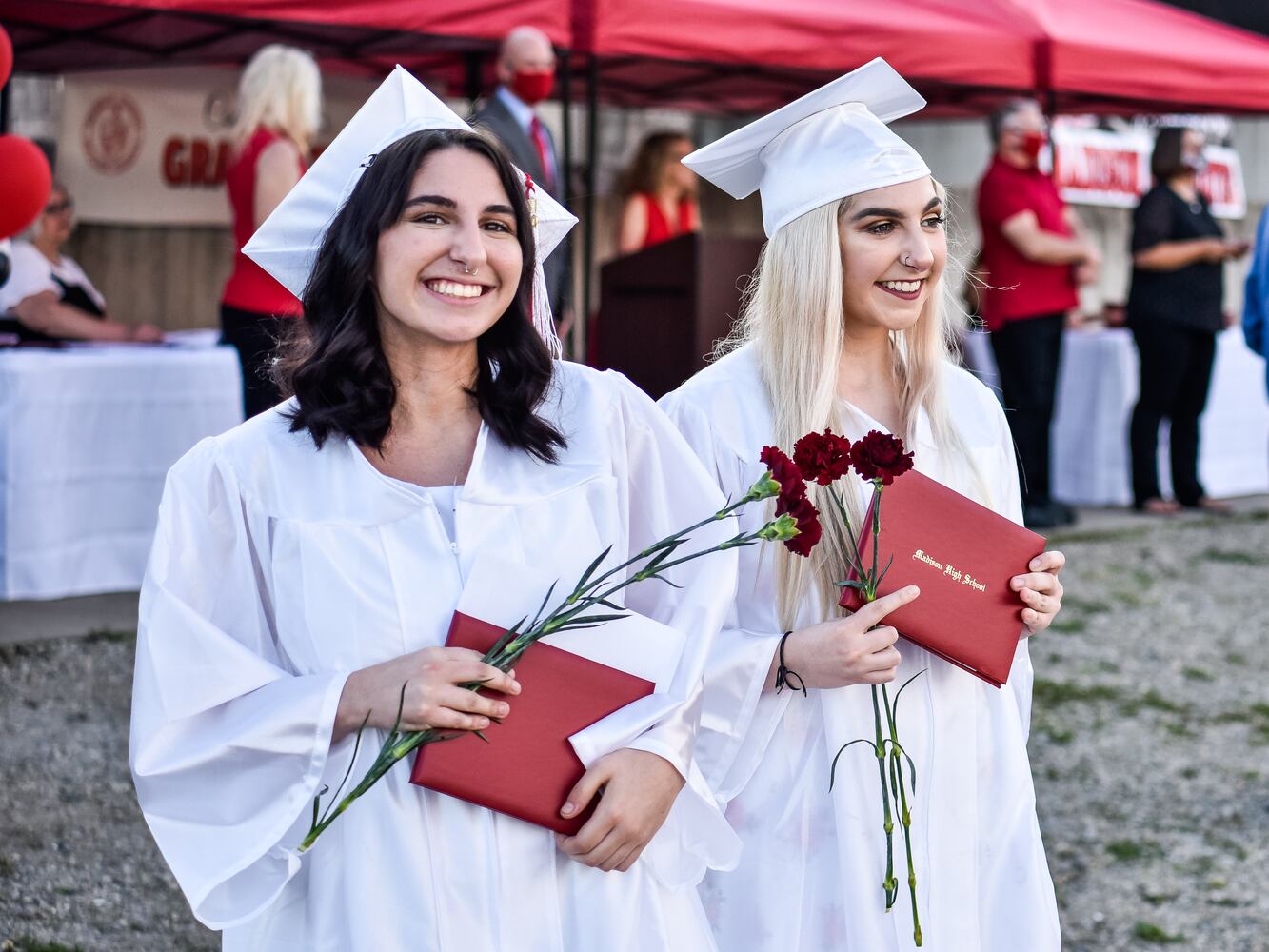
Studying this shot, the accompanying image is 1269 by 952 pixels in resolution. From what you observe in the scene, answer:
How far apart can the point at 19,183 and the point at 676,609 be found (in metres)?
1.85

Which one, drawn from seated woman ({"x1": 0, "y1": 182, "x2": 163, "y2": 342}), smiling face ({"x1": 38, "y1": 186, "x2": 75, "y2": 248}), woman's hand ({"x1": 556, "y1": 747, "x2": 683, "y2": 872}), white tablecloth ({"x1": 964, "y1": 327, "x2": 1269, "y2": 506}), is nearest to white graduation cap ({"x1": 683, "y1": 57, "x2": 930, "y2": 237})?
woman's hand ({"x1": 556, "y1": 747, "x2": 683, "y2": 872})

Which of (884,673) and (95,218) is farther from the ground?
(95,218)

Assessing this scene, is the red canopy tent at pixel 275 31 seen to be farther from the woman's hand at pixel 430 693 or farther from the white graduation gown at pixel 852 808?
the woman's hand at pixel 430 693

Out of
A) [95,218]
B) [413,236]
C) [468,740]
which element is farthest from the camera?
[95,218]

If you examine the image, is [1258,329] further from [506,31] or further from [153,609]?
[153,609]

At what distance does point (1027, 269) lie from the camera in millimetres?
8086

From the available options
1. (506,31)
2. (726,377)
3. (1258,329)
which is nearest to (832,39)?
(506,31)

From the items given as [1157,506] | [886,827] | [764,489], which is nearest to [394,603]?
[764,489]

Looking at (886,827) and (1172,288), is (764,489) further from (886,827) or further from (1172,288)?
(1172,288)

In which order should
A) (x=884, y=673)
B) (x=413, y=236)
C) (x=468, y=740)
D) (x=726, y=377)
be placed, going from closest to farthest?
(x=468, y=740) < (x=413, y=236) < (x=884, y=673) < (x=726, y=377)

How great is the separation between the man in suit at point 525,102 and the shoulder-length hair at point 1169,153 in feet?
12.5

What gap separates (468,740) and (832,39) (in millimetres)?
6540

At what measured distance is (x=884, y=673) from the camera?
233 centimetres

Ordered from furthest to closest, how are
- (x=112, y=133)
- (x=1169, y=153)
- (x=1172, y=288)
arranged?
(x=112, y=133)
(x=1172, y=288)
(x=1169, y=153)
